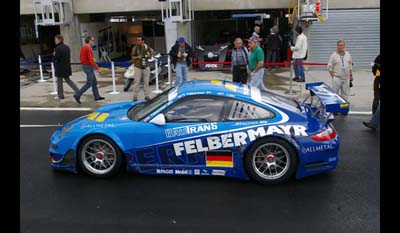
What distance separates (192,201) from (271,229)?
1031 mm

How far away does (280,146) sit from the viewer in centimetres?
488

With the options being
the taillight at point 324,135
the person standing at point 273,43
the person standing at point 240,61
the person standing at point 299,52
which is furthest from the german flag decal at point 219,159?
the person standing at point 273,43

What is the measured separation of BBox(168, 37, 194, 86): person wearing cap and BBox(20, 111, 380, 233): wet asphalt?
5.36 m

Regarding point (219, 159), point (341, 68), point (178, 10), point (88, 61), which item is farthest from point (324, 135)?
point (178, 10)

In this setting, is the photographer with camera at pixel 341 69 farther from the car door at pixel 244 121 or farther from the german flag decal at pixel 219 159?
the german flag decal at pixel 219 159

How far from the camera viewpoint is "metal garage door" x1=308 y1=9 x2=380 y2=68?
1528 cm

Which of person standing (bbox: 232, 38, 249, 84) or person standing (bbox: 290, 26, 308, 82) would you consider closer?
person standing (bbox: 232, 38, 249, 84)

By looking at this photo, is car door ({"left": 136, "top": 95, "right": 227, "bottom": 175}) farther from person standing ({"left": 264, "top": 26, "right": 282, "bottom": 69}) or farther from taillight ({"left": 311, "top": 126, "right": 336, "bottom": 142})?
person standing ({"left": 264, "top": 26, "right": 282, "bottom": 69})

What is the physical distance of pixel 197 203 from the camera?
4.52m

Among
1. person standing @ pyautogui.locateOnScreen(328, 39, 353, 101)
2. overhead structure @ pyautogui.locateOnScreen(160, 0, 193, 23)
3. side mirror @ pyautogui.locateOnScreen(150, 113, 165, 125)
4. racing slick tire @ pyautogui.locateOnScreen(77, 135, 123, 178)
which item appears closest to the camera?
side mirror @ pyautogui.locateOnScreen(150, 113, 165, 125)

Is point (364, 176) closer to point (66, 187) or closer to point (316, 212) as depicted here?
point (316, 212)

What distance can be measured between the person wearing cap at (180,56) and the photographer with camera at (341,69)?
3.76 m

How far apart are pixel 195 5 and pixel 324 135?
40.3ft

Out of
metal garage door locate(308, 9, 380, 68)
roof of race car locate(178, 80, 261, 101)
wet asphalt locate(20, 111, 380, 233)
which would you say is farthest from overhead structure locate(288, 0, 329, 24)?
roof of race car locate(178, 80, 261, 101)
